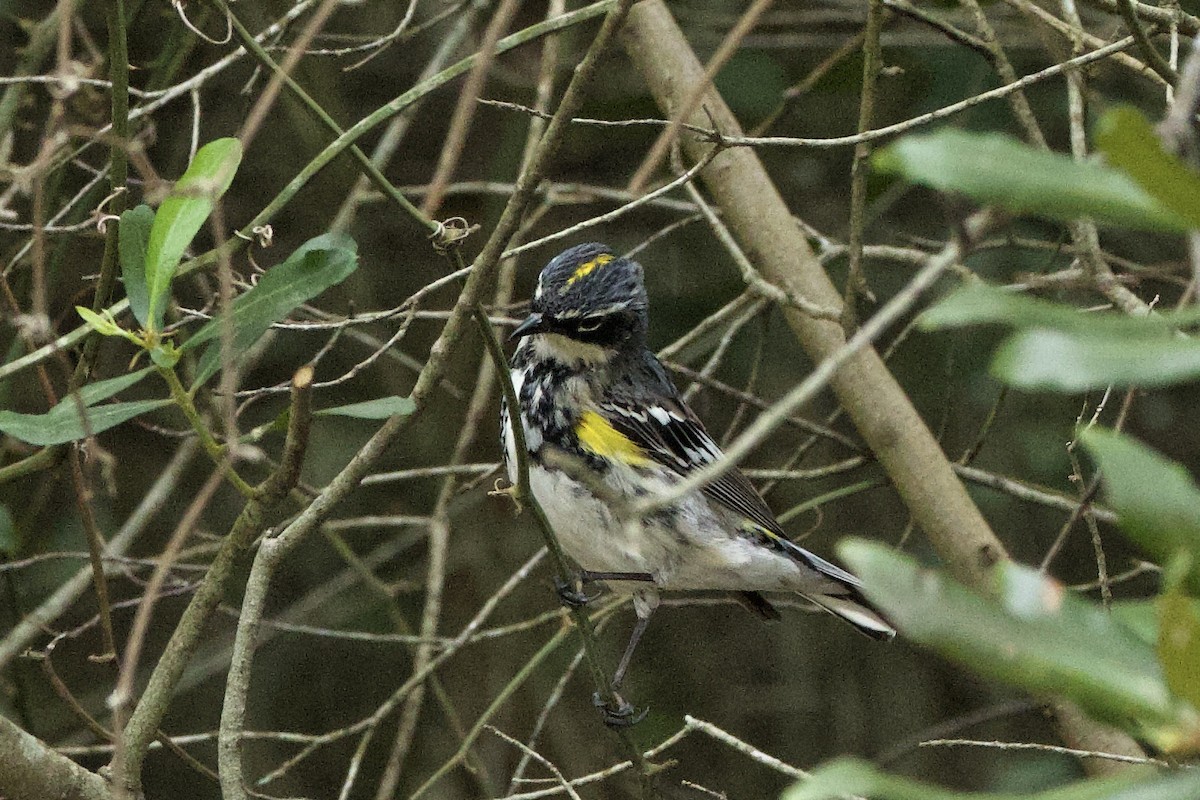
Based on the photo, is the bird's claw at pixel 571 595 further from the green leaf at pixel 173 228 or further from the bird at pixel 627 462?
the green leaf at pixel 173 228

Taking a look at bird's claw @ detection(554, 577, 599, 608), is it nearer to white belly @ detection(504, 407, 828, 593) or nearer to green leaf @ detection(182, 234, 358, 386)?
white belly @ detection(504, 407, 828, 593)

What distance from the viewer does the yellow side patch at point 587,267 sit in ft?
11.5

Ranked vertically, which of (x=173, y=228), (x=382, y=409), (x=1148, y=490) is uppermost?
(x=1148, y=490)

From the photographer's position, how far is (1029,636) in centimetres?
96

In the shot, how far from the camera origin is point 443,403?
5273 millimetres

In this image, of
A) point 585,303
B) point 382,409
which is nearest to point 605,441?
point 585,303

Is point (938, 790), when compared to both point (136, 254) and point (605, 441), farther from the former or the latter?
point (605, 441)

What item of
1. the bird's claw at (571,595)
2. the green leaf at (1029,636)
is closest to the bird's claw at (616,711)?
the bird's claw at (571,595)

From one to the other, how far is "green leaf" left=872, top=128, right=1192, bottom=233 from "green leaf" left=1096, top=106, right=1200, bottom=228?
12mm

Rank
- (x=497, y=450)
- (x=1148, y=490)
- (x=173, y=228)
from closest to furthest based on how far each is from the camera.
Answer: (x=1148, y=490), (x=173, y=228), (x=497, y=450)

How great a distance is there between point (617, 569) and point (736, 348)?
153 centimetres

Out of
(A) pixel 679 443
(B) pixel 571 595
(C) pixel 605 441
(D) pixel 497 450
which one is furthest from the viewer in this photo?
(D) pixel 497 450

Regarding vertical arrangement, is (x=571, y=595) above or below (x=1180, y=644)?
below

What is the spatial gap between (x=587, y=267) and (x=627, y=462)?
1.77 feet
